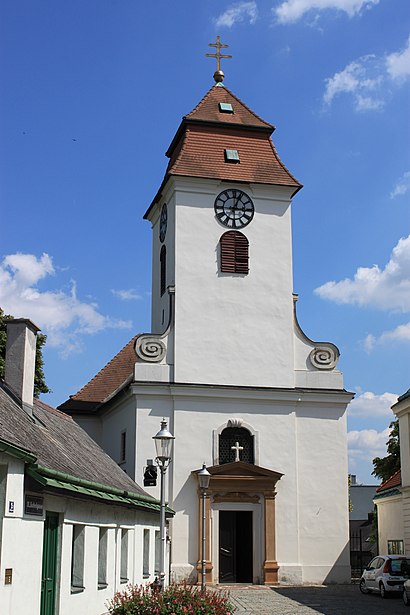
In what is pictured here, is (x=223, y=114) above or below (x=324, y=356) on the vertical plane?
above

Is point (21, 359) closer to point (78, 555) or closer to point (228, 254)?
point (78, 555)

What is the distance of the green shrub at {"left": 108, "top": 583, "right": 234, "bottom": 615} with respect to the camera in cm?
1316

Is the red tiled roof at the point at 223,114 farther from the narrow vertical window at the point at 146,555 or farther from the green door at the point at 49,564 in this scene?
the green door at the point at 49,564

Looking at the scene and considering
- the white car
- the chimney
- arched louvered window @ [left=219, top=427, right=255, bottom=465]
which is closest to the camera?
the chimney

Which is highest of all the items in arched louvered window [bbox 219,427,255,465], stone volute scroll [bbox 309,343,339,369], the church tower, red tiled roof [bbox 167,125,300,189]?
red tiled roof [bbox 167,125,300,189]

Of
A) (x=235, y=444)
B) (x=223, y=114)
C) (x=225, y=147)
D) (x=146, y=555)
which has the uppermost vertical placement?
(x=223, y=114)

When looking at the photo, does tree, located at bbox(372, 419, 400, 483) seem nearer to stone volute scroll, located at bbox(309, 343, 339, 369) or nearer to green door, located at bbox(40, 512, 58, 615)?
stone volute scroll, located at bbox(309, 343, 339, 369)

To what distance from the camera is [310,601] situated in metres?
24.8

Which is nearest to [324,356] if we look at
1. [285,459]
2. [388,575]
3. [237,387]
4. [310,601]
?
[237,387]

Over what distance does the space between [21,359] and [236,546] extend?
16.8 metres

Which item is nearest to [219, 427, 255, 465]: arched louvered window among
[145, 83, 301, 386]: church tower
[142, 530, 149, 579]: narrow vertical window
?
[145, 83, 301, 386]: church tower

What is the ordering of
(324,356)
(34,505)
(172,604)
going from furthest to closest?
(324,356) → (172,604) → (34,505)

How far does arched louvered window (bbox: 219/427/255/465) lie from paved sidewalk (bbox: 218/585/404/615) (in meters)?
4.52

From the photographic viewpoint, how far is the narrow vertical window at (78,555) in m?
15.5
